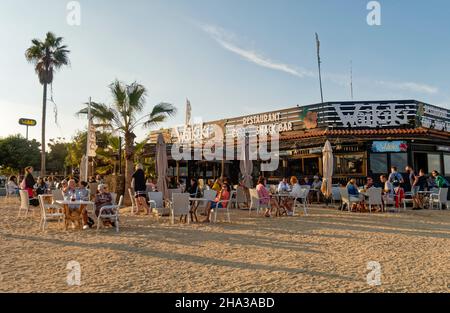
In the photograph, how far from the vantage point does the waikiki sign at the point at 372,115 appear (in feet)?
53.9

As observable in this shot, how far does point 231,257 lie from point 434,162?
14915 millimetres

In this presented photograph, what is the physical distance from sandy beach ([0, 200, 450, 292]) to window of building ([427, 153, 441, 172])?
27.2 feet

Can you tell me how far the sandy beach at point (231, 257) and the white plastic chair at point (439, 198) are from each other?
14.1 feet

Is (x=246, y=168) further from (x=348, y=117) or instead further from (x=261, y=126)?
(x=261, y=126)

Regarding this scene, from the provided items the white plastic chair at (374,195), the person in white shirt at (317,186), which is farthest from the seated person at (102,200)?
the person in white shirt at (317,186)

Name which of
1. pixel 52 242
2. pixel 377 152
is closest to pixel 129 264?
pixel 52 242

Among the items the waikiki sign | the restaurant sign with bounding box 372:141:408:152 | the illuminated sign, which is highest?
the illuminated sign

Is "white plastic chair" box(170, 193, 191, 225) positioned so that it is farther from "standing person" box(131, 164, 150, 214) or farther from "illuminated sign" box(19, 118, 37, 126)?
"illuminated sign" box(19, 118, 37, 126)

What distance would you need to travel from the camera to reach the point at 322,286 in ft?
14.4

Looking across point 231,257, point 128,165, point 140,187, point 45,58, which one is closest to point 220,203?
point 140,187

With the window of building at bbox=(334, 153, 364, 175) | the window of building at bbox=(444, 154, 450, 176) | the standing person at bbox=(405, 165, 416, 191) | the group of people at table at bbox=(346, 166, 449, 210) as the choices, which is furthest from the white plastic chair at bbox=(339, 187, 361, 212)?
the window of building at bbox=(444, 154, 450, 176)

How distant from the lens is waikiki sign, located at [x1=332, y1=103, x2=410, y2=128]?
1642 cm

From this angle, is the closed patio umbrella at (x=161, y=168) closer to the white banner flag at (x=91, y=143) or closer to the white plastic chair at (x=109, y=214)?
the white plastic chair at (x=109, y=214)
